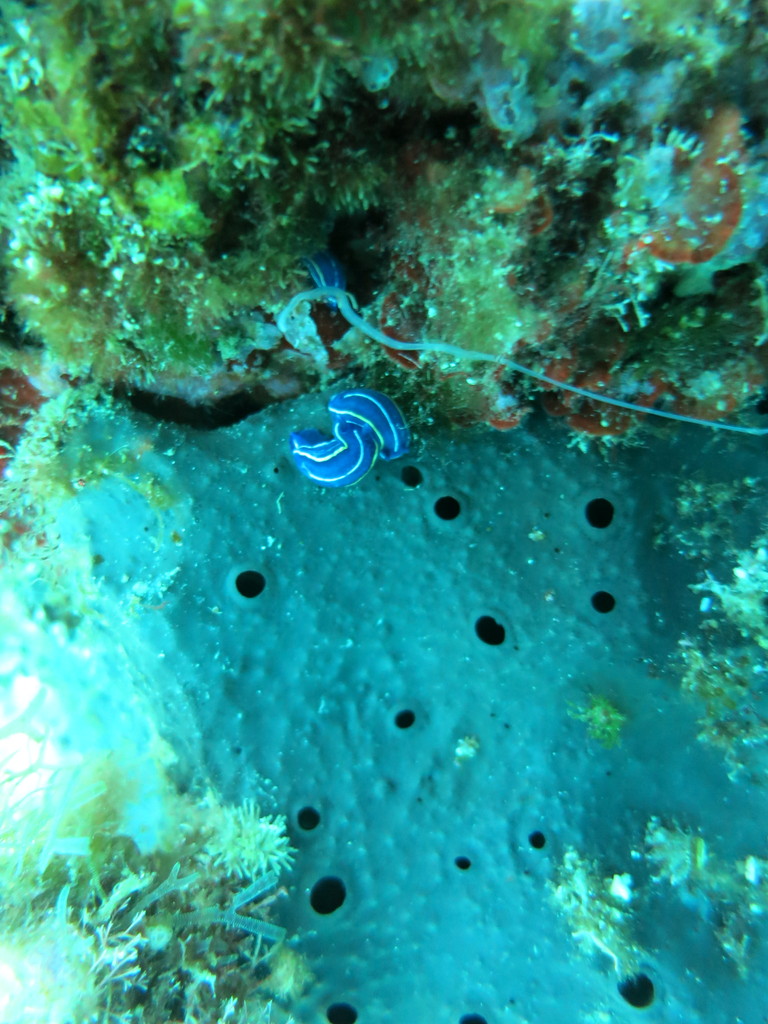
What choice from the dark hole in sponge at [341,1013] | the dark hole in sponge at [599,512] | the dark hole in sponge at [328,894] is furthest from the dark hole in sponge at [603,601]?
the dark hole in sponge at [341,1013]

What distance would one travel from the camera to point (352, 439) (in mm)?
3402

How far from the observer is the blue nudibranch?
3.41 meters

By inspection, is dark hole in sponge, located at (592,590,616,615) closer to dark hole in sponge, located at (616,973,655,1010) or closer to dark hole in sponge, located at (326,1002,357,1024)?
dark hole in sponge, located at (616,973,655,1010)

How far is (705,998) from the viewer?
11.6 feet

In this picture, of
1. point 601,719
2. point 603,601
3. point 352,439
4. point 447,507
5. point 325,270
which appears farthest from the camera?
point 447,507

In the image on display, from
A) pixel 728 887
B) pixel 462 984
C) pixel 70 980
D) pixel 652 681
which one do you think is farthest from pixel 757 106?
pixel 70 980

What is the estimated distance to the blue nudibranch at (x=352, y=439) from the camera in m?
3.41

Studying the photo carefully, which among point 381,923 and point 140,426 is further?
point 381,923

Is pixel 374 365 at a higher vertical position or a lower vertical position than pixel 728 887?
higher

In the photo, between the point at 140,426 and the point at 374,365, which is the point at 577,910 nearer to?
the point at 374,365

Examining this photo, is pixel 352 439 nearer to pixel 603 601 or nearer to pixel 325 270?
pixel 325 270

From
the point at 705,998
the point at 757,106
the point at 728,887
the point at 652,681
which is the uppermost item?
the point at 757,106

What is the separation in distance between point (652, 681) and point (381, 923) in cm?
242

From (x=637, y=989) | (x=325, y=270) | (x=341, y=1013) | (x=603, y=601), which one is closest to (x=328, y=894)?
(x=341, y=1013)
